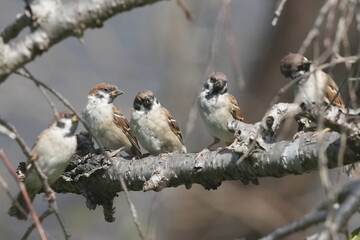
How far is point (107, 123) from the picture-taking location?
7.58 m

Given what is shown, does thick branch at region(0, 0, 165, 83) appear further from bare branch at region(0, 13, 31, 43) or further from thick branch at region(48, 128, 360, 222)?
thick branch at region(48, 128, 360, 222)

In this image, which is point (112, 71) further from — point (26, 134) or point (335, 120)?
point (335, 120)

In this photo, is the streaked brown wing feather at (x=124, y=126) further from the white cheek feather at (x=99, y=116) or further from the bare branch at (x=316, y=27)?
the bare branch at (x=316, y=27)

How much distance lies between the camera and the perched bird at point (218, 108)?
6715 mm

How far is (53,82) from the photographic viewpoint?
12227 millimetres

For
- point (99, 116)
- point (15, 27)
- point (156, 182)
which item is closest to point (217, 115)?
point (99, 116)

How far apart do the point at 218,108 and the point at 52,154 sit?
1751mm

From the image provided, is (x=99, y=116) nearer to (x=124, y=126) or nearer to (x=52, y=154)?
(x=124, y=126)

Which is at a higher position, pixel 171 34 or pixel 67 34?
pixel 171 34

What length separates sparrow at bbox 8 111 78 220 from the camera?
5.30 meters

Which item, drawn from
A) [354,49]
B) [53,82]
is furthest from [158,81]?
[354,49]

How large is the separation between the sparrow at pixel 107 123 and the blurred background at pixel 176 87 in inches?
52.7

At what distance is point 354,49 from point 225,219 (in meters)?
2.66

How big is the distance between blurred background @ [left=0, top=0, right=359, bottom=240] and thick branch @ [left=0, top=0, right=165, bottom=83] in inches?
227
